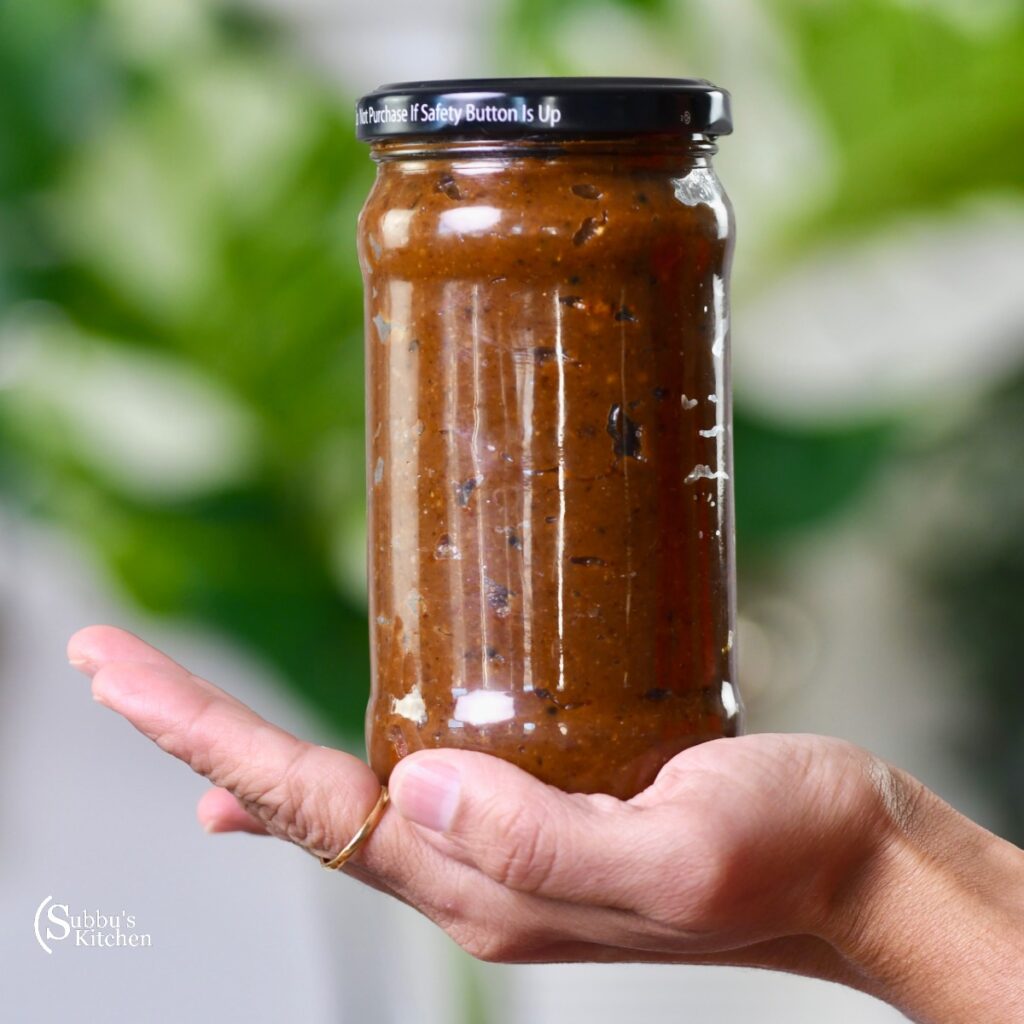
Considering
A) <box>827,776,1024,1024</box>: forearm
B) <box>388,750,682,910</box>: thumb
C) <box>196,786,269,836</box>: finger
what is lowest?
<box>827,776,1024,1024</box>: forearm

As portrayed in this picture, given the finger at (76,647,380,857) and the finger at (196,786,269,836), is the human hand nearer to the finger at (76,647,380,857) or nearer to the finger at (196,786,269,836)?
the finger at (76,647,380,857)

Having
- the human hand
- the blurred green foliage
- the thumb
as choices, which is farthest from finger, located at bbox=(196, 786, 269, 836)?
the blurred green foliage

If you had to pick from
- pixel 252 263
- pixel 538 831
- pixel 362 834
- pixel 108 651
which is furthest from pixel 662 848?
pixel 252 263

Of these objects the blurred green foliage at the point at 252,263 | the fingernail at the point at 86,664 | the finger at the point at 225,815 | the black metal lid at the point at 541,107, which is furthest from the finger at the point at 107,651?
the blurred green foliage at the point at 252,263

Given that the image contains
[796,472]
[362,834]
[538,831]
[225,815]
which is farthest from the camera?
[796,472]

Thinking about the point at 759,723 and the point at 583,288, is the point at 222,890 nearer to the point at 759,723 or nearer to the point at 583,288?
the point at 759,723

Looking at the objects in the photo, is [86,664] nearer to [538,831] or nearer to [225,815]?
[225,815]

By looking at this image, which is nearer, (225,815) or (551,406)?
(551,406)
